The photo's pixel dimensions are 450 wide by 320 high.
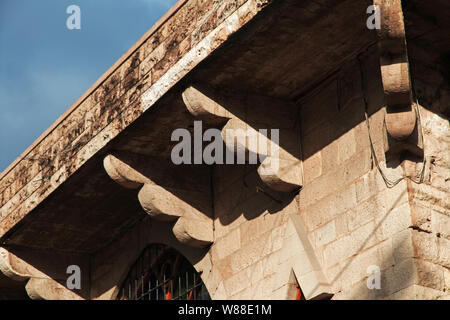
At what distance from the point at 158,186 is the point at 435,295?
3.18 metres

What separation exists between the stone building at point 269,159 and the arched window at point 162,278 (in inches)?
0.8

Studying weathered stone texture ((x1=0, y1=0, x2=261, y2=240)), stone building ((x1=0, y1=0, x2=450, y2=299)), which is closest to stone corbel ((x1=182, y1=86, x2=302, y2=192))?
stone building ((x1=0, y1=0, x2=450, y2=299))

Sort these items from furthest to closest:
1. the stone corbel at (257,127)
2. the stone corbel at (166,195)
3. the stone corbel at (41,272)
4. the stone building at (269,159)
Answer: the stone corbel at (41,272) < the stone corbel at (166,195) < the stone corbel at (257,127) < the stone building at (269,159)

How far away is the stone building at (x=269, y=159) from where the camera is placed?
26.0 feet

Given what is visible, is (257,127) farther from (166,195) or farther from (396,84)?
(396,84)

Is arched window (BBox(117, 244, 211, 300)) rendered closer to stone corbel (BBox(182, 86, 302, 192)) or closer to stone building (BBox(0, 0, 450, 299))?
stone building (BBox(0, 0, 450, 299))

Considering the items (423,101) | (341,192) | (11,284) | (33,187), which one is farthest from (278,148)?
(11,284)

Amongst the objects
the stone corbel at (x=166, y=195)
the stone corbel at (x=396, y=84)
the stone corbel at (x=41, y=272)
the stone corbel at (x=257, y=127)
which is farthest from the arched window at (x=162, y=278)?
the stone corbel at (x=396, y=84)

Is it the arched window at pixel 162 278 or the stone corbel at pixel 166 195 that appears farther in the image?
the arched window at pixel 162 278

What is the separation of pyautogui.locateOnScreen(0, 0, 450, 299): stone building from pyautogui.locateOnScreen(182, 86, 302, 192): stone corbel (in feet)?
0.04

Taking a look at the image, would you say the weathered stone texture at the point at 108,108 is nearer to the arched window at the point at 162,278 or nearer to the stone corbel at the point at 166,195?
the stone corbel at the point at 166,195

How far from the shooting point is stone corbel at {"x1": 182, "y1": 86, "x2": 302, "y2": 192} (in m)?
8.82

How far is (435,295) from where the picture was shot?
300 inches

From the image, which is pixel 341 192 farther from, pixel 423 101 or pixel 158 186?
pixel 158 186
